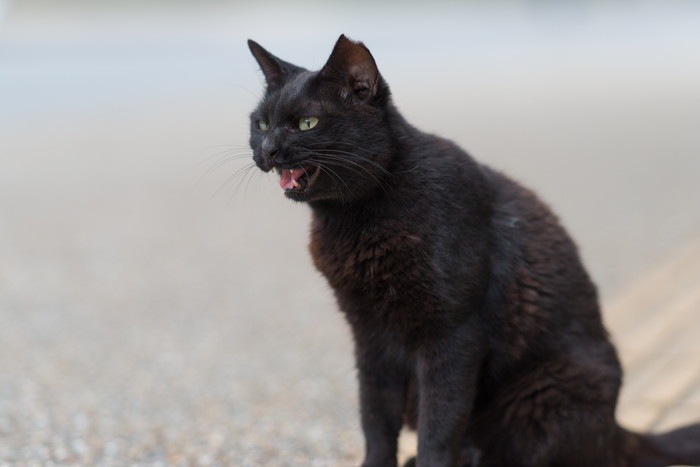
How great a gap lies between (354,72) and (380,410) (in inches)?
35.6

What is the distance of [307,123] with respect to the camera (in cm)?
220

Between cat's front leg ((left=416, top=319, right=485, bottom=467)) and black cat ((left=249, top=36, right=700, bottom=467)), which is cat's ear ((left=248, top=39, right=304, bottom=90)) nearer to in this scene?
black cat ((left=249, top=36, right=700, bottom=467))

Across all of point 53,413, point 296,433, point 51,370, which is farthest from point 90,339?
point 296,433

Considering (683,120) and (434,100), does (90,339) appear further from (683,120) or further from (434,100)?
(434,100)

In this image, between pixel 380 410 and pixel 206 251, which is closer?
pixel 380 410

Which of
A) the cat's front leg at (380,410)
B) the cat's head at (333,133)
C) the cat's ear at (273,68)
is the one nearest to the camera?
Result: the cat's head at (333,133)

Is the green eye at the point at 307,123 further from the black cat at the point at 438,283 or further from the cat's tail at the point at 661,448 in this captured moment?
the cat's tail at the point at 661,448

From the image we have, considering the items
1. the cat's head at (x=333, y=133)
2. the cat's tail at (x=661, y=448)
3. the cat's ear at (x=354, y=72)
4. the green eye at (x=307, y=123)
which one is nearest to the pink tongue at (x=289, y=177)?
the cat's head at (x=333, y=133)

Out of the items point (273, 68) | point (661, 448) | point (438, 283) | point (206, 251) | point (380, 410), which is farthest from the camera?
point (206, 251)

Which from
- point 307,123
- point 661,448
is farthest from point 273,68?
point 661,448

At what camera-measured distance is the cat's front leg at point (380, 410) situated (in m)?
2.48

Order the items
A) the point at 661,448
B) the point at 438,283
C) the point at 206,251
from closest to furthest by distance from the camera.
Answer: the point at 438,283
the point at 661,448
the point at 206,251

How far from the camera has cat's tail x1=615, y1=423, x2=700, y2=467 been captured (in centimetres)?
256

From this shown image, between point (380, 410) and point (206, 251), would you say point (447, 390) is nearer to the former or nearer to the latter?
point (380, 410)
